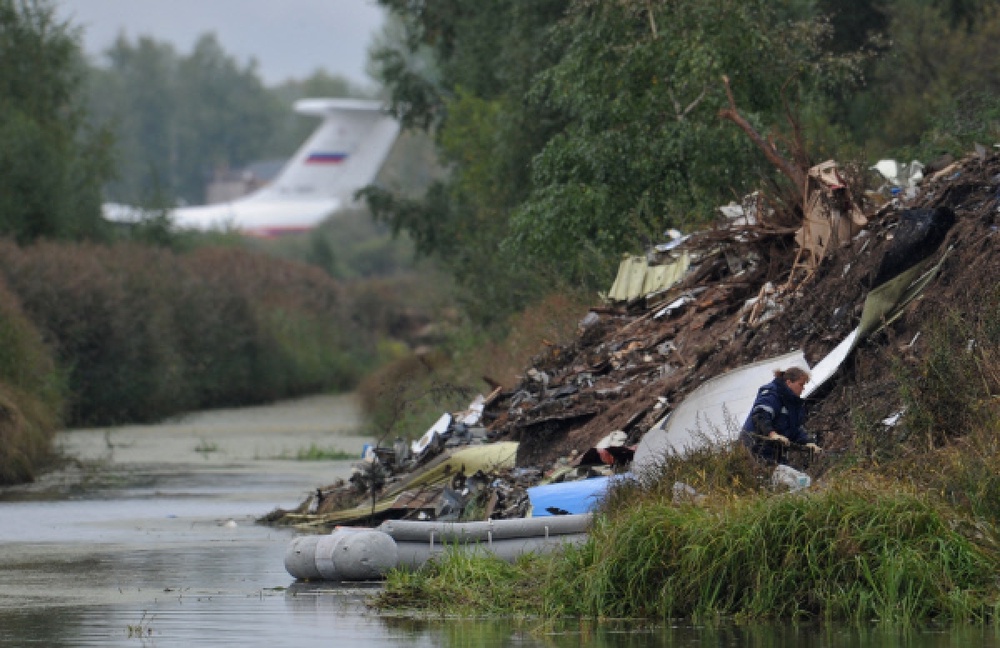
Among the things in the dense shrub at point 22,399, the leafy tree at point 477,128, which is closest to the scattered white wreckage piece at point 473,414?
the leafy tree at point 477,128

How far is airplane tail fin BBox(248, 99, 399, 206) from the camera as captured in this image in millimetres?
123875

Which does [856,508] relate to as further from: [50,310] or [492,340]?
[50,310]

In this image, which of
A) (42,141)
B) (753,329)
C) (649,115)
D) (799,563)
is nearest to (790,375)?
(753,329)

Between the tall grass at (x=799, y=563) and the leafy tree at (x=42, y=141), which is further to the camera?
the leafy tree at (x=42, y=141)

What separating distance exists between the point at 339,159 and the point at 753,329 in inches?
4215

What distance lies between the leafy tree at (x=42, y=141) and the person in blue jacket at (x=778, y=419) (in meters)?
37.3

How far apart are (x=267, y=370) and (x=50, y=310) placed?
1416 centimetres

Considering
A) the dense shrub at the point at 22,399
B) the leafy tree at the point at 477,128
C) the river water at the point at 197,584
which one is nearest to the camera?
the river water at the point at 197,584

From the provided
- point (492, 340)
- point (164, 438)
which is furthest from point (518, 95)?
point (164, 438)

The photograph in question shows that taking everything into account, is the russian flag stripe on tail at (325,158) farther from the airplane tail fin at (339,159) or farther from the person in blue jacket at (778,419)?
the person in blue jacket at (778,419)

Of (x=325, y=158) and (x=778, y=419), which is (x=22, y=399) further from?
(x=325, y=158)

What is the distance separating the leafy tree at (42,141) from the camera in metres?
51.1

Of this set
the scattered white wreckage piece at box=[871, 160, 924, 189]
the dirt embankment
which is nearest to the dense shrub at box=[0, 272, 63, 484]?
the dirt embankment

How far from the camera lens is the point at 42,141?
51469 mm
